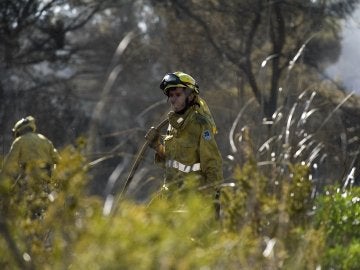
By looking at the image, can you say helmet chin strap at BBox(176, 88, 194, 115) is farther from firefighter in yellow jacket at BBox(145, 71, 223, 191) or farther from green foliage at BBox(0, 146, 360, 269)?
green foliage at BBox(0, 146, 360, 269)

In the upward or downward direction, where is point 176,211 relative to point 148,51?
upward

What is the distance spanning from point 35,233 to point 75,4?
22022mm

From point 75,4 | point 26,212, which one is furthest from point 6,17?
point 26,212

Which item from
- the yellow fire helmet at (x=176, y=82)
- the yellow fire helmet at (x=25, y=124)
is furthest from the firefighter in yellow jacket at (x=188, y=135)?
the yellow fire helmet at (x=25, y=124)

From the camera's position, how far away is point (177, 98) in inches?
265

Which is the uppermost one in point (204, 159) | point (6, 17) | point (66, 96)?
point (204, 159)

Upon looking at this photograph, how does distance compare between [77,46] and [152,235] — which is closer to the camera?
[152,235]

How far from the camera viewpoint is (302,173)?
4270 millimetres

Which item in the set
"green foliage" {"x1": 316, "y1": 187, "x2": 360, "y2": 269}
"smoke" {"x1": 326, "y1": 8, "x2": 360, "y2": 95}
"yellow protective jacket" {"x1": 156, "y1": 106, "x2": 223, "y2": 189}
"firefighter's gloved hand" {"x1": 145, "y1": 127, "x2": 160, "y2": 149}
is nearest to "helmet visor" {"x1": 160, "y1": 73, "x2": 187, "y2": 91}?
"yellow protective jacket" {"x1": 156, "y1": 106, "x2": 223, "y2": 189}

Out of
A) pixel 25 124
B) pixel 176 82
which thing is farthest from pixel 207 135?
pixel 25 124

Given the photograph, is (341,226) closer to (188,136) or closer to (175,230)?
(175,230)

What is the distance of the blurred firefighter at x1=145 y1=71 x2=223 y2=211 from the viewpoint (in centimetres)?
657

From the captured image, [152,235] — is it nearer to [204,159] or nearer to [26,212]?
[26,212]

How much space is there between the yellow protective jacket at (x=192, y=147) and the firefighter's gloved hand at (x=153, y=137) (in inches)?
5.8
